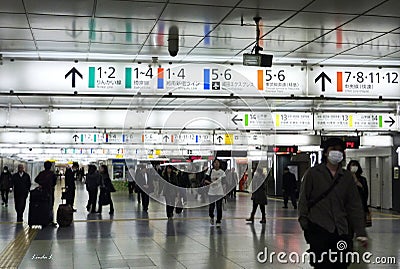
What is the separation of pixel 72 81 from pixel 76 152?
3752cm

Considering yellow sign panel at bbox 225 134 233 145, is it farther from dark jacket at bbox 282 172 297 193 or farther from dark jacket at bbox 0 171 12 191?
dark jacket at bbox 0 171 12 191

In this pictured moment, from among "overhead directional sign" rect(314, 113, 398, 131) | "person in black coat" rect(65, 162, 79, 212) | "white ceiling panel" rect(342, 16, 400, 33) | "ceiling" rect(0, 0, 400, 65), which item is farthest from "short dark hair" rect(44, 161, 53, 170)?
"overhead directional sign" rect(314, 113, 398, 131)

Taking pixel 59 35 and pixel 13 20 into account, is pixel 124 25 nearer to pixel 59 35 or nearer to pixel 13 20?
pixel 59 35

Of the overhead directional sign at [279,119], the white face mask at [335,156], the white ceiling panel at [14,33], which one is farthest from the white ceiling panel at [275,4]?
the overhead directional sign at [279,119]

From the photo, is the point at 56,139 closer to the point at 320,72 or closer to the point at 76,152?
the point at 320,72

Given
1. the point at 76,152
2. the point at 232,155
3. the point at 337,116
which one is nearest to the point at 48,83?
the point at 337,116

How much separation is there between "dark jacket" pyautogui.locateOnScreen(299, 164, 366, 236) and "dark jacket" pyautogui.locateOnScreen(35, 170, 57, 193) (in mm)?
10705

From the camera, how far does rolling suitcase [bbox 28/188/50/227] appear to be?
1537 centimetres

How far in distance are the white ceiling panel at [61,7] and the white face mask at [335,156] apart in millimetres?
4644

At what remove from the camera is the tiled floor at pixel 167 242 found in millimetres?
9742

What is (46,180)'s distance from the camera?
15.8 m

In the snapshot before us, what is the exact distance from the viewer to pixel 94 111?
73.1 ft

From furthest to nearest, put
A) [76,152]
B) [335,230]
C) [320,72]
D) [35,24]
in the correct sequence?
[76,152], [320,72], [35,24], [335,230]

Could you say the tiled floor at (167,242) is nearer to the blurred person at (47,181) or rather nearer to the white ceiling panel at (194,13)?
the blurred person at (47,181)
